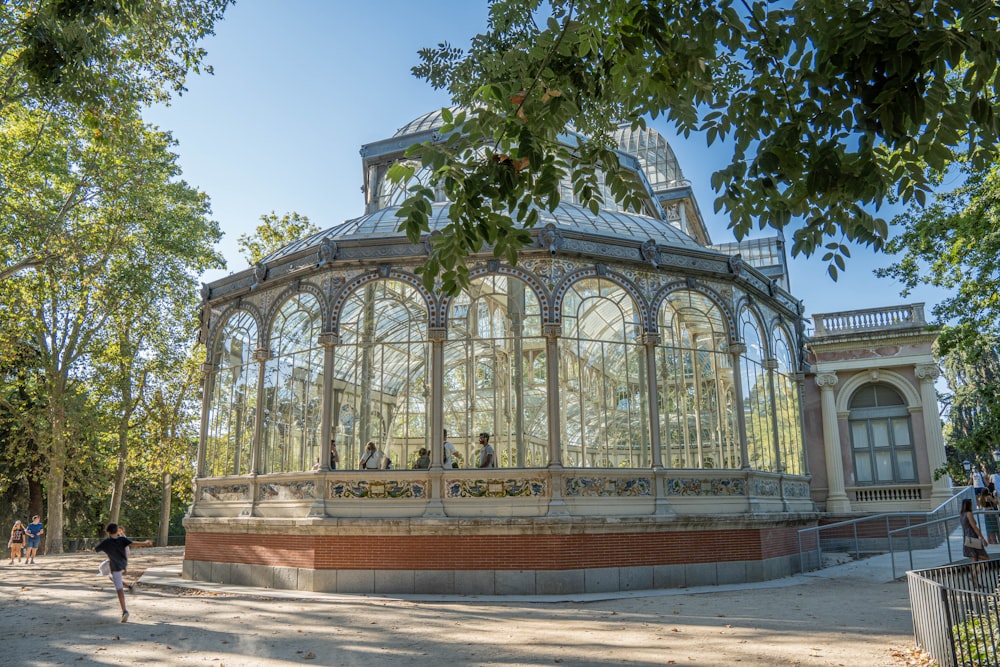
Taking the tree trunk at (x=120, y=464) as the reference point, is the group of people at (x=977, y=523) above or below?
below

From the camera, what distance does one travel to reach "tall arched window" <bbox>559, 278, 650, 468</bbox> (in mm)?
14492

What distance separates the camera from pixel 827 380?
2308 centimetres

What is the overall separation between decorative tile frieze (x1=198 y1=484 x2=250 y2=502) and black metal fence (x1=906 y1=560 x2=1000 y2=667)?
1159cm

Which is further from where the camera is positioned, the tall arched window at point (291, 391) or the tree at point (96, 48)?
the tall arched window at point (291, 391)

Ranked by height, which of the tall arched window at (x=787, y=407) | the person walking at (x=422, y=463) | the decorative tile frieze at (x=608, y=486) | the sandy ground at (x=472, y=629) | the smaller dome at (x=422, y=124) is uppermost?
the smaller dome at (x=422, y=124)

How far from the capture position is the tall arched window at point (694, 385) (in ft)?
48.9

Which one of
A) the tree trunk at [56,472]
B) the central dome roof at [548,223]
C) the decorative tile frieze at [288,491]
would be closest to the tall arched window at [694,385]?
the central dome roof at [548,223]

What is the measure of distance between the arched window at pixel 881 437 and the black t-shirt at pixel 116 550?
20242 mm

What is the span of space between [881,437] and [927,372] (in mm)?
2347

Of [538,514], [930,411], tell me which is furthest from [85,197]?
[930,411]

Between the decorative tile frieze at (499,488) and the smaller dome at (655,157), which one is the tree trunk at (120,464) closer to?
the decorative tile frieze at (499,488)

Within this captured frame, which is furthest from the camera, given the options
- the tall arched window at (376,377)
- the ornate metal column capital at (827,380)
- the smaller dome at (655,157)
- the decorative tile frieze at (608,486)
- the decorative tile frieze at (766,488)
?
the smaller dome at (655,157)

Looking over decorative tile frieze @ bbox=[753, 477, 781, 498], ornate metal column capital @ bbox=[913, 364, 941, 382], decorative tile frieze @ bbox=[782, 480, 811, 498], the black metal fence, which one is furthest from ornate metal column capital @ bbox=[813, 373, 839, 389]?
the black metal fence

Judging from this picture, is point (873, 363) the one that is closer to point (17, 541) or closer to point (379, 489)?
point (379, 489)
